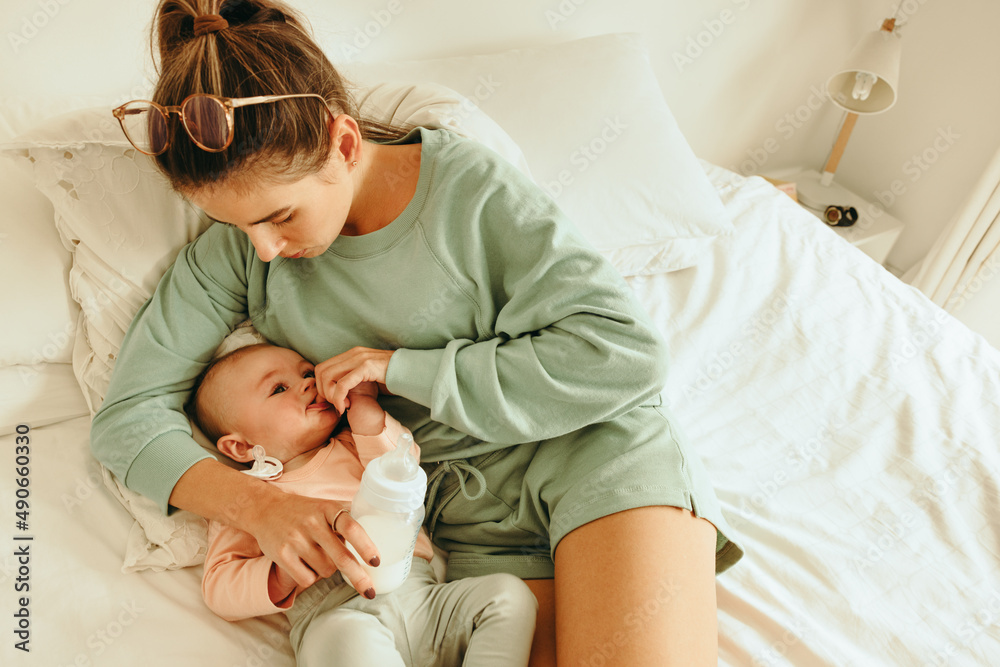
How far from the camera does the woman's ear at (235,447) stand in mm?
1150

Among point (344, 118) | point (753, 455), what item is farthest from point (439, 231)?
point (753, 455)

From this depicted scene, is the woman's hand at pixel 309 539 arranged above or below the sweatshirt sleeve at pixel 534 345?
below

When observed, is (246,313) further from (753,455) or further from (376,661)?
(753,455)

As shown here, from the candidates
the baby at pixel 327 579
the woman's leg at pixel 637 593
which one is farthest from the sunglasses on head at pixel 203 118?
the woman's leg at pixel 637 593

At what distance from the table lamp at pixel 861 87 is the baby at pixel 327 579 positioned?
1986 millimetres

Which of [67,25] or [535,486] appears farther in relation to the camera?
[67,25]

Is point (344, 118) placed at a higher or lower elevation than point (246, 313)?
higher

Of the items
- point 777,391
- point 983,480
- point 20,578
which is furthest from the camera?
point 777,391

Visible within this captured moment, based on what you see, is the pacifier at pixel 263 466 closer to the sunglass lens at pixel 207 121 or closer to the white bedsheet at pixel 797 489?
the white bedsheet at pixel 797 489

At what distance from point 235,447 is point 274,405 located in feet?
0.37

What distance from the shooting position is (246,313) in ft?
4.27

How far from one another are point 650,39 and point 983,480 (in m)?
1.57

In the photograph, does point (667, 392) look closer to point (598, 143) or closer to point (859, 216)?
point (598, 143)

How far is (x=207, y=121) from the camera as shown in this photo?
0.86 metres
